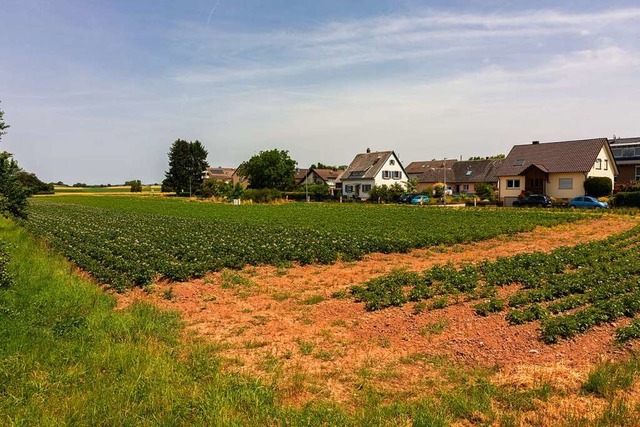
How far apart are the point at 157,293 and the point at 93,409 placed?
730cm

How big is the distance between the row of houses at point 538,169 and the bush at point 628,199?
7.22m

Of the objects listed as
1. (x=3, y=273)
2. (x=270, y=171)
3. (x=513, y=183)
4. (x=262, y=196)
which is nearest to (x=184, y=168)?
(x=270, y=171)

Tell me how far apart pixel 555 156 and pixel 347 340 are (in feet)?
174

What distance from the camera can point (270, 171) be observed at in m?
86.3

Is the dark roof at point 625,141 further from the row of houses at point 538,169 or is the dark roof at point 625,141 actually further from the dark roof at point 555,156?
the dark roof at point 555,156

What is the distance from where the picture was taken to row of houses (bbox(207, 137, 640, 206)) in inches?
1945

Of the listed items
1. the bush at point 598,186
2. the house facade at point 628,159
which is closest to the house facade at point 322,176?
the house facade at point 628,159

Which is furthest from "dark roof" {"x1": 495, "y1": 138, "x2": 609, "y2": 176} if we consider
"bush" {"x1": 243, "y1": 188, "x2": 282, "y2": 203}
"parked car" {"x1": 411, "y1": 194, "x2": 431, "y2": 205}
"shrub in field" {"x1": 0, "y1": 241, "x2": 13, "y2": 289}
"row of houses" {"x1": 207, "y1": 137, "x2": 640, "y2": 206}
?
"shrub in field" {"x1": 0, "y1": 241, "x2": 13, "y2": 289}

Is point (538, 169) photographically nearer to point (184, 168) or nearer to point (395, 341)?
point (395, 341)

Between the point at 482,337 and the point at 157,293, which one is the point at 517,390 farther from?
the point at 157,293

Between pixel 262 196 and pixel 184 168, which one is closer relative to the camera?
pixel 262 196

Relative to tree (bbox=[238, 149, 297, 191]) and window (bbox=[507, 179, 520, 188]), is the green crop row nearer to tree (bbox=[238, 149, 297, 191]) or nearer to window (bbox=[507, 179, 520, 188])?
window (bbox=[507, 179, 520, 188])

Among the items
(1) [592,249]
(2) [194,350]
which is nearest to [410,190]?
(1) [592,249]

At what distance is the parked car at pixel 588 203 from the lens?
4144 cm
